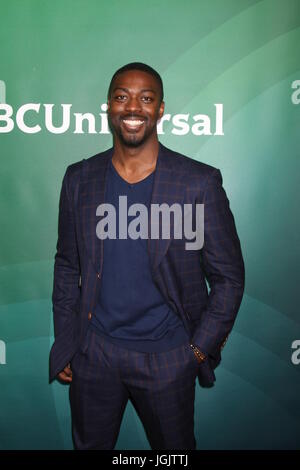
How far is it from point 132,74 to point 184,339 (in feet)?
3.49

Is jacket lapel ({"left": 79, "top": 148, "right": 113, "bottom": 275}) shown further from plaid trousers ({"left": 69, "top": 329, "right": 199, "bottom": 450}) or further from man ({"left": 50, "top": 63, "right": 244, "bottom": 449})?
plaid trousers ({"left": 69, "top": 329, "right": 199, "bottom": 450})

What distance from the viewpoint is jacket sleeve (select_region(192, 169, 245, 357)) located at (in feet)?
5.49

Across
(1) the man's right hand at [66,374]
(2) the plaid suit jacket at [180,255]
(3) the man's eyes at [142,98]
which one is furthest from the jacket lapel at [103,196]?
(1) the man's right hand at [66,374]

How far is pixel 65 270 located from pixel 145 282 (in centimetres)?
43

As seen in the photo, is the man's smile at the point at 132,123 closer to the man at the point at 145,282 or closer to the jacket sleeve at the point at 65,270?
the man at the point at 145,282

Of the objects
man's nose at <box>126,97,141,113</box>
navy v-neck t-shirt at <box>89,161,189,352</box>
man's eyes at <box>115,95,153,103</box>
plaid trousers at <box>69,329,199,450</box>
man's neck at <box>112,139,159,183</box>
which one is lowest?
plaid trousers at <box>69,329,199,450</box>

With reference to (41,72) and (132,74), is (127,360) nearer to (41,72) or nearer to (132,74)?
(132,74)

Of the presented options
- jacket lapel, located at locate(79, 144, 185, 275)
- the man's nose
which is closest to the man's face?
the man's nose

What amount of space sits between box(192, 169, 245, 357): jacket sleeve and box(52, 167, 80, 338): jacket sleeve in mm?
562

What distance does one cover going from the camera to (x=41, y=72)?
2029 millimetres

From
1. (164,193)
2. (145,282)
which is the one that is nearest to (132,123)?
(164,193)

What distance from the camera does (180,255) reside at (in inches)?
67.0

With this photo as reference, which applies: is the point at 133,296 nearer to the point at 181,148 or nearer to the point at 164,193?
the point at 164,193
